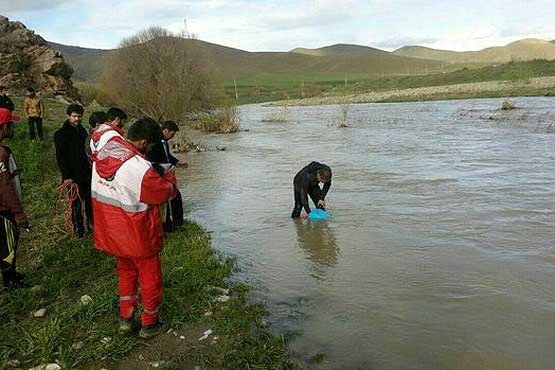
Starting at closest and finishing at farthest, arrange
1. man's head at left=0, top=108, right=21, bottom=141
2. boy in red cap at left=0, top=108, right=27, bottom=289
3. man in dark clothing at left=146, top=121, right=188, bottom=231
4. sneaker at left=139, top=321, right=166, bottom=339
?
1. sneaker at left=139, top=321, right=166, bottom=339
2. man's head at left=0, top=108, right=21, bottom=141
3. boy in red cap at left=0, top=108, right=27, bottom=289
4. man in dark clothing at left=146, top=121, right=188, bottom=231

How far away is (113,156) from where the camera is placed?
3.73 meters

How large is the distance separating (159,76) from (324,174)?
28912 mm

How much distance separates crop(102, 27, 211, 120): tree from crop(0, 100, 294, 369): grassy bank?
2548 cm

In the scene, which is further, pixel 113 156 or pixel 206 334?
pixel 206 334

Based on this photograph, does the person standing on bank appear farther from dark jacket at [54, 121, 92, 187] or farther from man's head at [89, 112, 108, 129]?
man's head at [89, 112, 108, 129]

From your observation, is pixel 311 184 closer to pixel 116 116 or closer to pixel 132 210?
pixel 116 116

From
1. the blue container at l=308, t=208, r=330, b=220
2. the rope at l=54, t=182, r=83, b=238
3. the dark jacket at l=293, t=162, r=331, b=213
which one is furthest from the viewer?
the blue container at l=308, t=208, r=330, b=220

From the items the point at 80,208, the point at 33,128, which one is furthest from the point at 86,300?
the point at 33,128

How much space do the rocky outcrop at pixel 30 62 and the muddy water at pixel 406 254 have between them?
19380 mm

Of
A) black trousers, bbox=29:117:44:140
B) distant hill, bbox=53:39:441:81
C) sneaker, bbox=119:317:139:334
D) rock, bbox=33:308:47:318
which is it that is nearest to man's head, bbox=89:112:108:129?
rock, bbox=33:308:47:318

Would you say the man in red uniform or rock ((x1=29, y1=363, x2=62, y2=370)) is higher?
the man in red uniform

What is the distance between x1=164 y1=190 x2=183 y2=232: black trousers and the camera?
7590 millimetres

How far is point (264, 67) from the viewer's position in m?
160

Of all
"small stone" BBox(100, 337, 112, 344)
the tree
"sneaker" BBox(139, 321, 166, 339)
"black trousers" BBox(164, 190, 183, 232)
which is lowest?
"small stone" BBox(100, 337, 112, 344)
